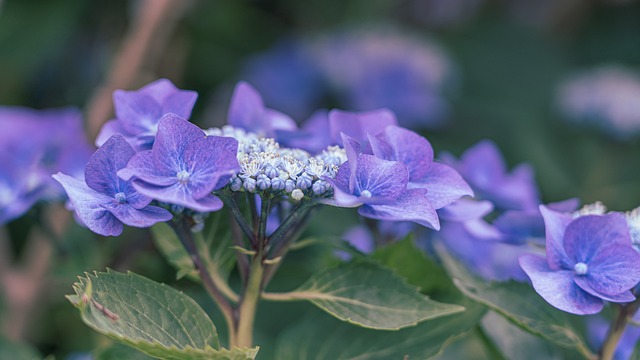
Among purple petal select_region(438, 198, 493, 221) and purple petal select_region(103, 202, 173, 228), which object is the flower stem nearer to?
purple petal select_region(438, 198, 493, 221)

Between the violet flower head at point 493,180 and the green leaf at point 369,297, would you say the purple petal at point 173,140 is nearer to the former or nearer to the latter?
the green leaf at point 369,297

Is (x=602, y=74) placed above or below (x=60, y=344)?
above

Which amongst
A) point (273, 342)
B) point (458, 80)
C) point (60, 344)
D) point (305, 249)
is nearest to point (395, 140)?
point (273, 342)

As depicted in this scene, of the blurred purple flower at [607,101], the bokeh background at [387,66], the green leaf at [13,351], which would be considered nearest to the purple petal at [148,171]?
the green leaf at [13,351]

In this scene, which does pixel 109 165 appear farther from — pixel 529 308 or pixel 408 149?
pixel 529 308

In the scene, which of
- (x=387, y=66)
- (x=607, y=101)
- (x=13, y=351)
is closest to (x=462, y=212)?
(x=13, y=351)

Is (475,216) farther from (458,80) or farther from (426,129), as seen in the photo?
(458,80)
